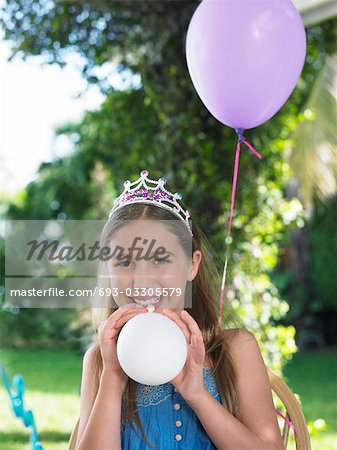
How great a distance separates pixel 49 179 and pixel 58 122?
30.8 inches

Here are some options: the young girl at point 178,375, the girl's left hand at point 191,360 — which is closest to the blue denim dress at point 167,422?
the young girl at point 178,375

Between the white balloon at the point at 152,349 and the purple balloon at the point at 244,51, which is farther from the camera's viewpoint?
the purple balloon at the point at 244,51

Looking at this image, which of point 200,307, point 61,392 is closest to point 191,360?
point 200,307

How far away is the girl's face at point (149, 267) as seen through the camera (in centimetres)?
159

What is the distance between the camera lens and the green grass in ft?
16.2

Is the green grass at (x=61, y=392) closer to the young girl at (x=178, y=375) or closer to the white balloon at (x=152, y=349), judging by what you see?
the young girl at (x=178, y=375)

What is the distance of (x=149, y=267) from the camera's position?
1.60 meters

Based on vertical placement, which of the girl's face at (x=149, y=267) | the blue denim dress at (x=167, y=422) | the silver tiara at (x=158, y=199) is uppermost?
the silver tiara at (x=158, y=199)

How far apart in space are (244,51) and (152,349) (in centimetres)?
109

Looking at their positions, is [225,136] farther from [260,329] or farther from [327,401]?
[327,401]

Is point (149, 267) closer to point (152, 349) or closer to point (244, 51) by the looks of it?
point (152, 349)

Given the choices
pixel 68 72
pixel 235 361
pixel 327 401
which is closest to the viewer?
pixel 235 361

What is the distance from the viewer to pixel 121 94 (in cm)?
408

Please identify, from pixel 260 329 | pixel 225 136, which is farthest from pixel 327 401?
pixel 225 136
